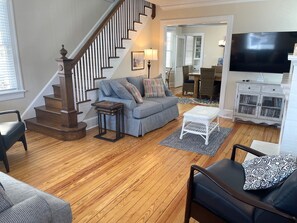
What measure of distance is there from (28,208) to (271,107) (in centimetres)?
453

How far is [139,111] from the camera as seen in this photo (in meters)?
3.74

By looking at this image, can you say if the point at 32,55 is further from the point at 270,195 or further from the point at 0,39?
the point at 270,195

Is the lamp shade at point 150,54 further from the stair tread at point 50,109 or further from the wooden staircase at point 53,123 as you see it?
the stair tread at point 50,109

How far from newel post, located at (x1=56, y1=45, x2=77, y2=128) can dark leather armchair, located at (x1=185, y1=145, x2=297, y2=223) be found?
2.60m

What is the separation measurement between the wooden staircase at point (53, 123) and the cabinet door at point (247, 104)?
324 cm

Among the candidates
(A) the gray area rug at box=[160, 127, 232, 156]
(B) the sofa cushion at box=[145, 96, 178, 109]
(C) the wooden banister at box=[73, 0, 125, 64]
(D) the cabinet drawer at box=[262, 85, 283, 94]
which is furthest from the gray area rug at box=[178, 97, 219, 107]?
(C) the wooden banister at box=[73, 0, 125, 64]

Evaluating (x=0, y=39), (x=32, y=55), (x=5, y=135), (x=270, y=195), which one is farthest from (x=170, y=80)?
(x=270, y=195)

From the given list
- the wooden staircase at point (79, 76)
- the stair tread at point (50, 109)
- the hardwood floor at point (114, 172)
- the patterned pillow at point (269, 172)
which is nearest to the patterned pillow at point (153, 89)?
the wooden staircase at point (79, 76)

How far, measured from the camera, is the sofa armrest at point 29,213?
1037mm

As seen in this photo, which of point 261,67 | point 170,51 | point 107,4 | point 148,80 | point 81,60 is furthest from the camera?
point 170,51

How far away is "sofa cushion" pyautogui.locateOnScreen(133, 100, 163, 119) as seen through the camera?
376cm

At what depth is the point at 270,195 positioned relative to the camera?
1.45 m

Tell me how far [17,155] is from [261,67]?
4734 mm

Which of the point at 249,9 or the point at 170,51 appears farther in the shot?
the point at 170,51
